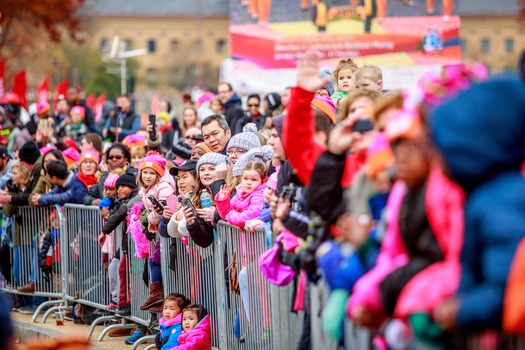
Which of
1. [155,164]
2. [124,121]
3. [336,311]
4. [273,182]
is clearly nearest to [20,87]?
[124,121]

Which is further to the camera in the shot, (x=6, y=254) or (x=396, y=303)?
(x=6, y=254)

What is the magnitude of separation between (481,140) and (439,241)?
657 millimetres

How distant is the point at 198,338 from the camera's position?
1140 centimetres

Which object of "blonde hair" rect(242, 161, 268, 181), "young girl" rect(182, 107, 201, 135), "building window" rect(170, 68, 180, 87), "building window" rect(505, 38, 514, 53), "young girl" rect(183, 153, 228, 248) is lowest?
"building window" rect(170, 68, 180, 87)

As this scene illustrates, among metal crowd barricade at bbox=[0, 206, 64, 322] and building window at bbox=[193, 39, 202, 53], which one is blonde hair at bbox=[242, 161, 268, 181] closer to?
metal crowd barricade at bbox=[0, 206, 64, 322]

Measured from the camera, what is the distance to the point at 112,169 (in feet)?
49.2

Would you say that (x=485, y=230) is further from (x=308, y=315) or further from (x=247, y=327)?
(x=247, y=327)

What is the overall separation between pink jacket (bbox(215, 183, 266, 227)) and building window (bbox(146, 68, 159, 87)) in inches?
5708

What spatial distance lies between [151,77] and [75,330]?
5893 inches

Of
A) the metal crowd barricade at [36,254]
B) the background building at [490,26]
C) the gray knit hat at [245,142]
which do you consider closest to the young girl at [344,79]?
the gray knit hat at [245,142]

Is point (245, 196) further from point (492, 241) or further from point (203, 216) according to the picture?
point (492, 241)

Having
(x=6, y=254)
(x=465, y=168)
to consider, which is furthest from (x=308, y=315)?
(x=6, y=254)

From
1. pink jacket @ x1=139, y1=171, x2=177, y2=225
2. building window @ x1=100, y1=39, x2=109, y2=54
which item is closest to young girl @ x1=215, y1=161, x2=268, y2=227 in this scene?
pink jacket @ x1=139, y1=171, x2=177, y2=225

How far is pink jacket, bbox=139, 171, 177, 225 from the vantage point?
41.5ft
